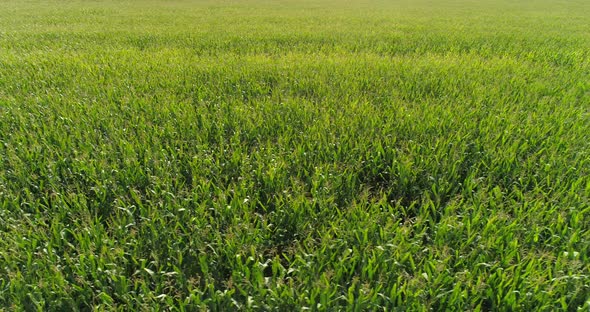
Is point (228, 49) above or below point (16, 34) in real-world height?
below

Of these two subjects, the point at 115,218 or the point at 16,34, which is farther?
the point at 16,34

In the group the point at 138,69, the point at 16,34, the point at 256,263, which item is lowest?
the point at 256,263

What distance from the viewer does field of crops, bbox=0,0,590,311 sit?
1206mm

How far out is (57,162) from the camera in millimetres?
2018

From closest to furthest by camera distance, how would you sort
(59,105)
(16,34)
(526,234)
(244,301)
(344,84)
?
(244,301) → (526,234) → (59,105) → (344,84) → (16,34)

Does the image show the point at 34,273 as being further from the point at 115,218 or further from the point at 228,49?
the point at 228,49

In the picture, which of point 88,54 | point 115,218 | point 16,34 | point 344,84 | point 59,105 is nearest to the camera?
point 115,218

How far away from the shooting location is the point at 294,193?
6.07 ft

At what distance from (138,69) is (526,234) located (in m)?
4.80

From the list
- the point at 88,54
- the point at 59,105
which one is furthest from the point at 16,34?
the point at 59,105

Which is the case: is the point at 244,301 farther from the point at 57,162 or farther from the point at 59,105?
the point at 59,105

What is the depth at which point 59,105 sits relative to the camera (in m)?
2.94

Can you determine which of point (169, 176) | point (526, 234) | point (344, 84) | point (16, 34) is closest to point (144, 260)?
point (169, 176)

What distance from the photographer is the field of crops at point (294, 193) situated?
3.96ft
